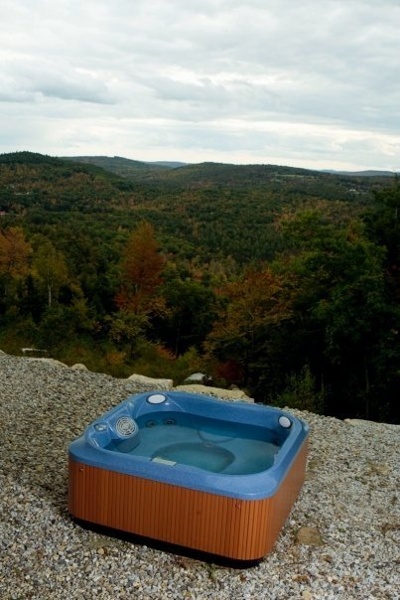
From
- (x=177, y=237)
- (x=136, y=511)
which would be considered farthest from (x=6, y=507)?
(x=177, y=237)

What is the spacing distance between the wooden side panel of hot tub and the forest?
739cm

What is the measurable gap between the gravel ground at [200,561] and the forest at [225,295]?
494 cm

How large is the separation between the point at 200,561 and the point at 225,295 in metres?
19.7

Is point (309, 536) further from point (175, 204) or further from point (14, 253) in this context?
point (175, 204)

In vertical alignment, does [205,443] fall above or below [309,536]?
above

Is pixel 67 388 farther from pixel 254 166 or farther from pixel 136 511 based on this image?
pixel 254 166

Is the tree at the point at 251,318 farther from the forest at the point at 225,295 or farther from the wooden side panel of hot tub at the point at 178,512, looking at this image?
the wooden side panel of hot tub at the point at 178,512

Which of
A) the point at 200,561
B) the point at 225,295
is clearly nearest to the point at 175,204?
the point at 225,295

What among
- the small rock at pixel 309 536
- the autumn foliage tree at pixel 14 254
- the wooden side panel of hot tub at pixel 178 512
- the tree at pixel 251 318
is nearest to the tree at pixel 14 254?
the autumn foliage tree at pixel 14 254

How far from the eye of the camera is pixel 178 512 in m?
6.53

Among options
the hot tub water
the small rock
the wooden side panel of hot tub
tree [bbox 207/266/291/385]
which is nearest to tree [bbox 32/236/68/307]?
tree [bbox 207/266/291/385]

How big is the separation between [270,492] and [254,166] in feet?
414

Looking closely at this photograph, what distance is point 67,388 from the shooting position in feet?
40.8

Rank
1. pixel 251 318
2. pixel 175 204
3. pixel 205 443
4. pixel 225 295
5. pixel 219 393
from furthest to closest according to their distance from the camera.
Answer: pixel 175 204
pixel 225 295
pixel 251 318
pixel 219 393
pixel 205 443
